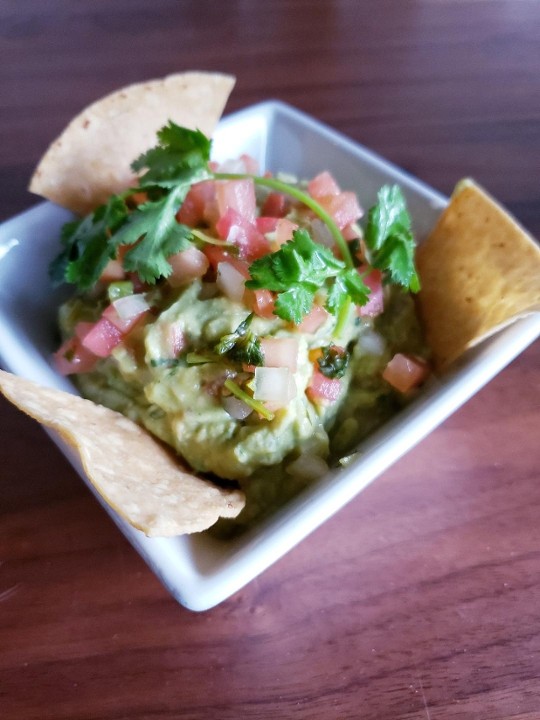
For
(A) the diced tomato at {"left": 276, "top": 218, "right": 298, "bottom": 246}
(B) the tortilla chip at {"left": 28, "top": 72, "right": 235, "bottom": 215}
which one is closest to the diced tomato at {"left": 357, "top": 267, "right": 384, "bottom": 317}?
(A) the diced tomato at {"left": 276, "top": 218, "right": 298, "bottom": 246}

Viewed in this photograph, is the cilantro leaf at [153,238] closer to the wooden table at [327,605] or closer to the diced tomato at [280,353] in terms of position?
the diced tomato at [280,353]

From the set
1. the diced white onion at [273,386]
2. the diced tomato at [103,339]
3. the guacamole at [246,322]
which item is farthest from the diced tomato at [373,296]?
the diced tomato at [103,339]

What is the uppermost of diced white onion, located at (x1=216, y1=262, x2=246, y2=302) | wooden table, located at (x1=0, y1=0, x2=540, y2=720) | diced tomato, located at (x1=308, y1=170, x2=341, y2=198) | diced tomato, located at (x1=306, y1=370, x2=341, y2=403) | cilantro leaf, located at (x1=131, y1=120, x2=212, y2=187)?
cilantro leaf, located at (x1=131, y1=120, x2=212, y2=187)

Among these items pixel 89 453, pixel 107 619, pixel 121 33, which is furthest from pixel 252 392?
pixel 121 33

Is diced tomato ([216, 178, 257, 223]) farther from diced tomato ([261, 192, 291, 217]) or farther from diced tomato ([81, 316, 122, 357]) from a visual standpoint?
diced tomato ([81, 316, 122, 357])

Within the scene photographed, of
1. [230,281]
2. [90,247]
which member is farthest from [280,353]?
[90,247]

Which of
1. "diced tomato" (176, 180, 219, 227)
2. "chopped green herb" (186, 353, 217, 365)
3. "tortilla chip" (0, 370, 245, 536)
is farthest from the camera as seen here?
"diced tomato" (176, 180, 219, 227)

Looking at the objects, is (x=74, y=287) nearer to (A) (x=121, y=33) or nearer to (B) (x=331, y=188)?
(B) (x=331, y=188)

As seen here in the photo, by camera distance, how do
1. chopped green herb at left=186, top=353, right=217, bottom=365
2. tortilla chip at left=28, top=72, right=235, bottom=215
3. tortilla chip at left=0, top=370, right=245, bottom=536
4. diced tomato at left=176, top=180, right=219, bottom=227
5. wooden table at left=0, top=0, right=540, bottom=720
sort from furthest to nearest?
tortilla chip at left=28, top=72, right=235, bottom=215
diced tomato at left=176, top=180, right=219, bottom=227
chopped green herb at left=186, top=353, right=217, bottom=365
wooden table at left=0, top=0, right=540, bottom=720
tortilla chip at left=0, top=370, right=245, bottom=536
